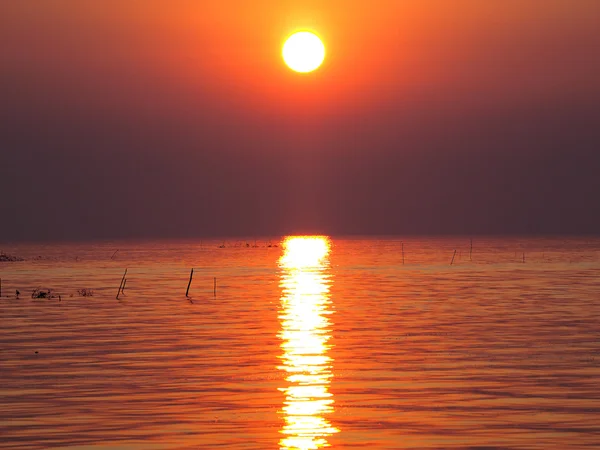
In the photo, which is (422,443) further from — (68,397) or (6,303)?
(6,303)

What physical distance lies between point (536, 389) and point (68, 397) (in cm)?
1232

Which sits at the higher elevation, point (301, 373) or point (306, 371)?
point (306, 371)

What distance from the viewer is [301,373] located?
31188 mm

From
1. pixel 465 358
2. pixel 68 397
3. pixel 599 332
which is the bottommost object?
pixel 68 397

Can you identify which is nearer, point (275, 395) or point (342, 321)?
point (275, 395)

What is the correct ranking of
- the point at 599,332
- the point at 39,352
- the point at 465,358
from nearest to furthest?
the point at 465,358 < the point at 39,352 < the point at 599,332

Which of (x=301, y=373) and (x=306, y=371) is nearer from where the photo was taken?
(x=301, y=373)

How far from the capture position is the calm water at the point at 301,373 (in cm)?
2184

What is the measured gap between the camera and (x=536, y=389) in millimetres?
27438

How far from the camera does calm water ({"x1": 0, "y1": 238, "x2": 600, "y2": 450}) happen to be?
2184 cm

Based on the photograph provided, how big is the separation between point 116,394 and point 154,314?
28236 millimetres

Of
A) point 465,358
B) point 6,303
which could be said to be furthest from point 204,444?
point 6,303

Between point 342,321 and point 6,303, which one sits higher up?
point 6,303

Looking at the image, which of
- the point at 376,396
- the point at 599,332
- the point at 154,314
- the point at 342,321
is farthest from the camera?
the point at 154,314
